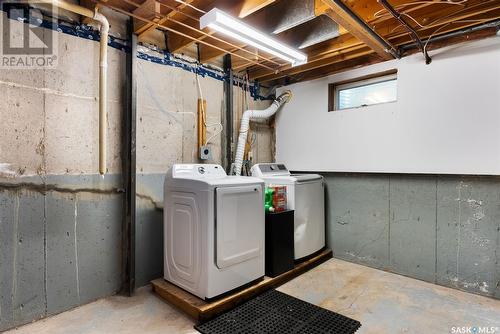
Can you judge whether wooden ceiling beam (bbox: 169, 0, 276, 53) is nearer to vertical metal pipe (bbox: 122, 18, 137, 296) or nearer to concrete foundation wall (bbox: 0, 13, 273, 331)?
vertical metal pipe (bbox: 122, 18, 137, 296)

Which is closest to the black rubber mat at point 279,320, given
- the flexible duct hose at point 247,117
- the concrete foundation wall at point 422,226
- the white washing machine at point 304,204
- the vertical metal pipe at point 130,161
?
the white washing machine at point 304,204

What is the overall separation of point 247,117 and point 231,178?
133 centimetres

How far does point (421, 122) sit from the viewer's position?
2830mm

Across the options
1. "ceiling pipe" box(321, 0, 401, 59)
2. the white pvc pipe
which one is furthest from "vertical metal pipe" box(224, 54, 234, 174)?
"ceiling pipe" box(321, 0, 401, 59)

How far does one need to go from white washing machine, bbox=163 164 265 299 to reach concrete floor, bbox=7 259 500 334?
0.33 m

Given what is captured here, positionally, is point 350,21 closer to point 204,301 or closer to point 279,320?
point 279,320

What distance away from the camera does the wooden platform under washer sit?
7.00 feet

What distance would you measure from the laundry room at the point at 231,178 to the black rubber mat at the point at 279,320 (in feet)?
0.06

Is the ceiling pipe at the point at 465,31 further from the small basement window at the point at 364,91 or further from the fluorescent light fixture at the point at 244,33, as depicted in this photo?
the fluorescent light fixture at the point at 244,33

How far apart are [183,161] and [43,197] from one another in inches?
52.1

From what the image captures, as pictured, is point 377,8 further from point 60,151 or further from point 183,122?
point 60,151

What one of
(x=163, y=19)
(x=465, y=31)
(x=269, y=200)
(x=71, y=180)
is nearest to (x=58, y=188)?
(x=71, y=180)

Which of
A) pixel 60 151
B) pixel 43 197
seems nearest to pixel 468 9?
pixel 60 151

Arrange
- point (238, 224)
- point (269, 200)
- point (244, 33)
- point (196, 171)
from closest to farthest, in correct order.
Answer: point (244, 33)
point (238, 224)
point (196, 171)
point (269, 200)
